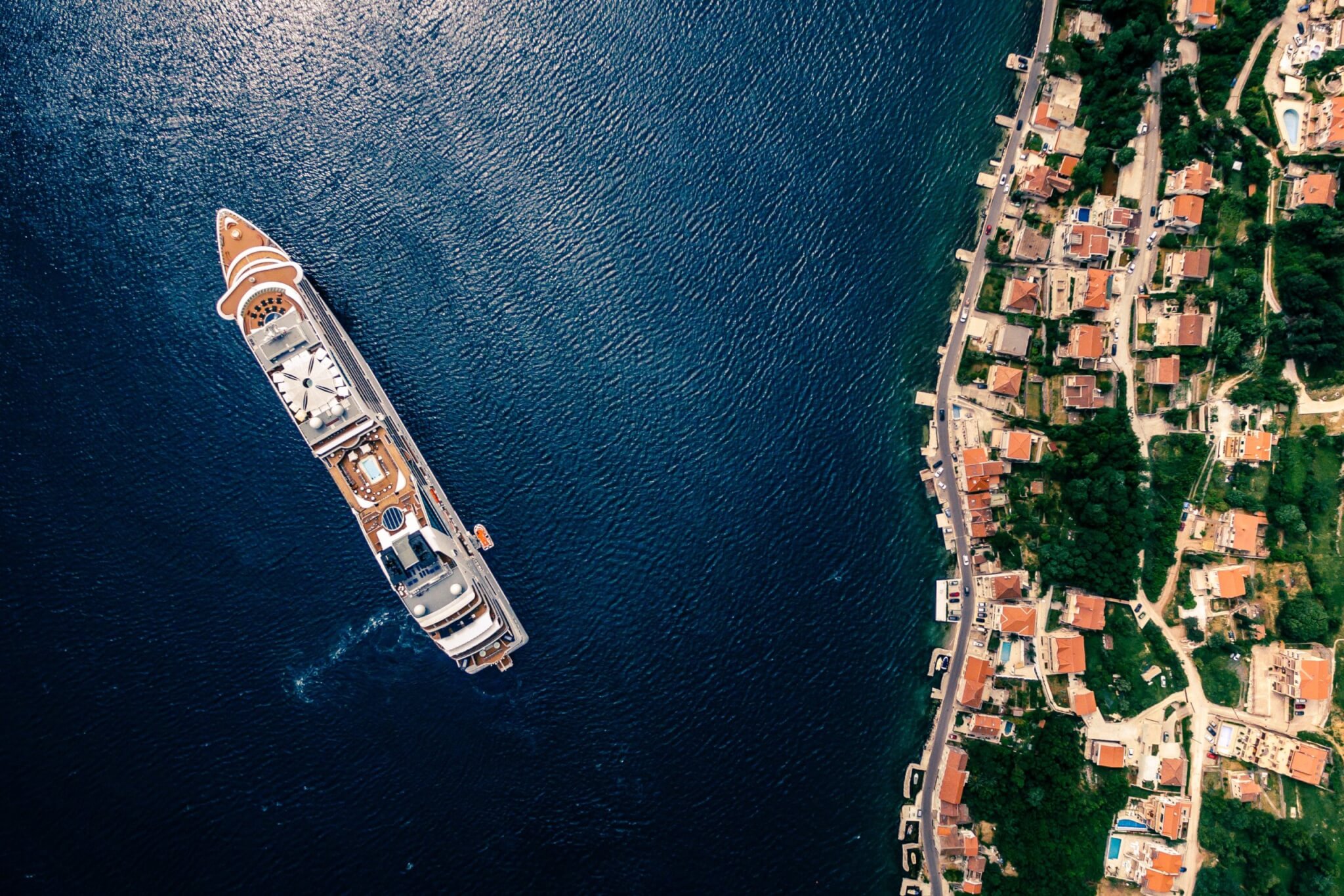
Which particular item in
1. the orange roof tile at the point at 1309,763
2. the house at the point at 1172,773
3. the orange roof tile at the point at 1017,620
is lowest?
the orange roof tile at the point at 1309,763

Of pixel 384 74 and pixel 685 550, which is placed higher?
pixel 384 74

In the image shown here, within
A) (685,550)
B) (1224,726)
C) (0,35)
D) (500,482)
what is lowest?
(1224,726)

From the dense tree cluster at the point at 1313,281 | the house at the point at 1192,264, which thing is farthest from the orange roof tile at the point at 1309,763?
the house at the point at 1192,264

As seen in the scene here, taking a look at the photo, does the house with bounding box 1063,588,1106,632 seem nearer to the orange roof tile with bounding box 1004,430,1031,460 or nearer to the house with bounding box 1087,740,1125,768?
the house with bounding box 1087,740,1125,768

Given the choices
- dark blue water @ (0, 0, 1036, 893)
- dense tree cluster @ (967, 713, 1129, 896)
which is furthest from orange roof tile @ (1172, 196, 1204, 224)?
dense tree cluster @ (967, 713, 1129, 896)

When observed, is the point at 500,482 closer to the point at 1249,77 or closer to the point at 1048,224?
the point at 1048,224

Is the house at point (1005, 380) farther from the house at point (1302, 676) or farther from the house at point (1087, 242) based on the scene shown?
the house at point (1302, 676)

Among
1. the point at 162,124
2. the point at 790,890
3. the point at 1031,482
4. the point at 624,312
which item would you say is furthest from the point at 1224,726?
the point at 162,124
